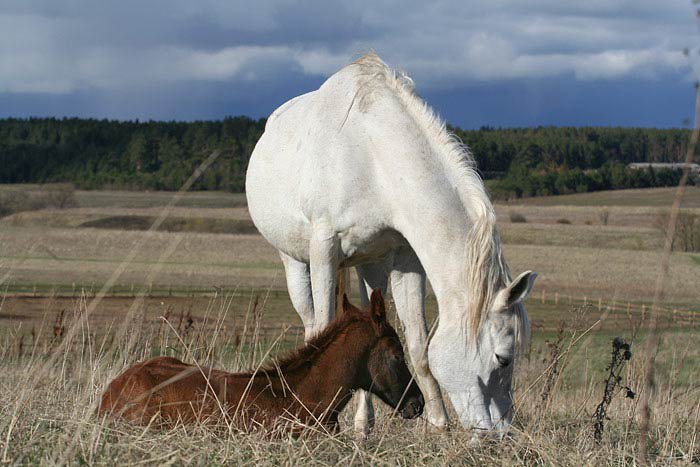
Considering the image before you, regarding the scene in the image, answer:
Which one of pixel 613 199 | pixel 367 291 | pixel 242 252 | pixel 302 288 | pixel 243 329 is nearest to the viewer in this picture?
pixel 367 291

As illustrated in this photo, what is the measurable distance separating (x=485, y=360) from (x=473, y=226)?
0.76 meters

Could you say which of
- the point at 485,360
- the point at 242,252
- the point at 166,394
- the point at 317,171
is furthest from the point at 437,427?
the point at 242,252

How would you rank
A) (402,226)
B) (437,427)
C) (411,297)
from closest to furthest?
(437,427) → (402,226) → (411,297)

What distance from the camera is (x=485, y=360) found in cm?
493

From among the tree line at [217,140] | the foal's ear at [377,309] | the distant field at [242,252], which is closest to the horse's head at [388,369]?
the foal's ear at [377,309]

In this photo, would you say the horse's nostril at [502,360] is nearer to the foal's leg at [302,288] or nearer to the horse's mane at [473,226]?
the horse's mane at [473,226]

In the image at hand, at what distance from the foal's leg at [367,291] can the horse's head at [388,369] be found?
0.47 m

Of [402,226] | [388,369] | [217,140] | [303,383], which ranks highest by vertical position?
[217,140]

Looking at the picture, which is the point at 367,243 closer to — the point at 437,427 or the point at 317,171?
the point at 317,171

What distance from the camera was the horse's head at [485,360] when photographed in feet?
16.0

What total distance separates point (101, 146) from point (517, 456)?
404 feet

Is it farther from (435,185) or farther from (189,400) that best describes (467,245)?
(189,400)

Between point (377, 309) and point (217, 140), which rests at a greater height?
point (217, 140)

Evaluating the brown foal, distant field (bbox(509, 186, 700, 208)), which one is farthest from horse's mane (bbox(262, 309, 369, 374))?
distant field (bbox(509, 186, 700, 208))
